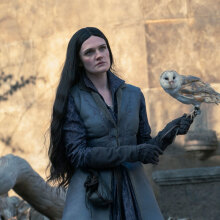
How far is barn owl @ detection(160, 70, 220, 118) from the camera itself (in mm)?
3223

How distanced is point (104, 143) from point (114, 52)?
3.72 m

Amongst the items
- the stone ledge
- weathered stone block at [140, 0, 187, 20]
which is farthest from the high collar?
weathered stone block at [140, 0, 187, 20]

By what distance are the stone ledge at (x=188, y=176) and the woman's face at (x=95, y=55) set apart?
323 cm

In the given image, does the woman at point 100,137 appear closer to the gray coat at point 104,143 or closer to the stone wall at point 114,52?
the gray coat at point 104,143

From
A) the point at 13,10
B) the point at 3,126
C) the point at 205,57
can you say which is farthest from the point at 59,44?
the point at 205,57

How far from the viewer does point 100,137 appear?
3355 millimetres

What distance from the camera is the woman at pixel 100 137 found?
3.25m

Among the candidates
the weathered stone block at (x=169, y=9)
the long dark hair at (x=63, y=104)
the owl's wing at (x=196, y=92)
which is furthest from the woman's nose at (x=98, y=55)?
the weathered stone block at (x=169, y=9)

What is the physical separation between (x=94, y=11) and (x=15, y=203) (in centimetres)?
249

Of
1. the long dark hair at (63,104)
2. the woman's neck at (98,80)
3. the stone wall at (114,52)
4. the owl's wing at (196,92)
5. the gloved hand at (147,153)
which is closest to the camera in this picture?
the gloved hand at (147,153)

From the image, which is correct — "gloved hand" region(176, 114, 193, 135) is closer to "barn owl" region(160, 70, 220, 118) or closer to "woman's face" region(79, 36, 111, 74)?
Result: "barn owl" region(160, 70, 220, 118)

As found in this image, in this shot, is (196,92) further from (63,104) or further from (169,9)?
(169,9)

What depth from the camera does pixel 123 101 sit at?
3467 millimetres

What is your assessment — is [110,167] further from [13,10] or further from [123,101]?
[13,10]
